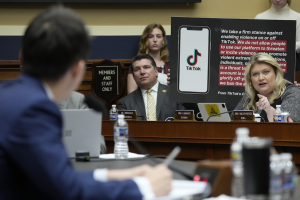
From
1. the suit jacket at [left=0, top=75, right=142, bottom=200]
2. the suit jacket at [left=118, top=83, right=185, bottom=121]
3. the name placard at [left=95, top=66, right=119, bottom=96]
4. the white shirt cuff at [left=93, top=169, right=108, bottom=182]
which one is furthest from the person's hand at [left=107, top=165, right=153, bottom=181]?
the name placard at [left=95, top=66, right=119, bottom=96]

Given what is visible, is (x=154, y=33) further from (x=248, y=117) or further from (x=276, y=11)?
(x=248, y=117)

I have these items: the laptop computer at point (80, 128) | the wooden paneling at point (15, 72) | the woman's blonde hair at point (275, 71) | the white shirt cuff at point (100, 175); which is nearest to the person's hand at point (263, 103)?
the woman's blonde hair at point (275, 71)

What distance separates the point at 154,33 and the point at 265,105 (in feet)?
6.07

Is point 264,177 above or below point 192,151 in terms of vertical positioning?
above

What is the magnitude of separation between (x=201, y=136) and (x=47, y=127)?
7.16 feet

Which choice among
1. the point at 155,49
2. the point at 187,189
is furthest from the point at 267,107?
the point at 187,189

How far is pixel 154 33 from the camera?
4.81m

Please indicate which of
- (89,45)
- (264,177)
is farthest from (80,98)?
(264,177)

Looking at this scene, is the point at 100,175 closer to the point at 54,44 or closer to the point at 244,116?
the point at 54,44

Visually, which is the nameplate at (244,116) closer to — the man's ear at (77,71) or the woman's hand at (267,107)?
the woman's hand at (267,107)

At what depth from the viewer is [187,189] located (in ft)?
4.00

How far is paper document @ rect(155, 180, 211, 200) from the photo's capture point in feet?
3.73

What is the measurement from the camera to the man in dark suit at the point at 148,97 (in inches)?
155

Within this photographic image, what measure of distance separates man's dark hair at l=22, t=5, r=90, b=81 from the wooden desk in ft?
6.69
